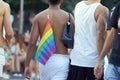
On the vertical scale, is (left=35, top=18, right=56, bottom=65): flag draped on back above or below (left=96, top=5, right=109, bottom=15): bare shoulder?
below

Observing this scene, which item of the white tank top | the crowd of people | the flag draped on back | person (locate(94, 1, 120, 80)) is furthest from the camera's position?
the flag draped on back

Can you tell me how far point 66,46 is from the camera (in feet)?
26.5

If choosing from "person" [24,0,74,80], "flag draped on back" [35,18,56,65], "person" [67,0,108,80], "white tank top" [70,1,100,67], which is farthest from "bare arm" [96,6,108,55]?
"flag draped on back" [35,18,56,65]

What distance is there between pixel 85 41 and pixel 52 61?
A: 0.74 m

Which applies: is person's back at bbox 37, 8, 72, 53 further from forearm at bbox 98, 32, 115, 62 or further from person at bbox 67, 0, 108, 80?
forearm at bbox 98, 32, 115, 62

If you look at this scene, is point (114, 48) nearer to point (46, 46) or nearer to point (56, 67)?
point (56, 67)

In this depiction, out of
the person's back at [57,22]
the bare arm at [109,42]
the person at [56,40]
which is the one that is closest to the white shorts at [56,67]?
the person at [56,40]

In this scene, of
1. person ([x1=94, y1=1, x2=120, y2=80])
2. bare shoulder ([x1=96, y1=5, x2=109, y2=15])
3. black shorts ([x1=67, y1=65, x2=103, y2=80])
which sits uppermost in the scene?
bare shoulder ([x1=96, y1=5, x2=109, y2=15])

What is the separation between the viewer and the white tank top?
24.7ft

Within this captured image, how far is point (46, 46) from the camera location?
27.0ft

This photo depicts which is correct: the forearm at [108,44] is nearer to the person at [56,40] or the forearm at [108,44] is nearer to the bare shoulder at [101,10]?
the bare shoulder at [101,10]

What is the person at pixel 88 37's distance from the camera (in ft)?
24.3

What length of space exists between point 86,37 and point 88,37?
0.03m

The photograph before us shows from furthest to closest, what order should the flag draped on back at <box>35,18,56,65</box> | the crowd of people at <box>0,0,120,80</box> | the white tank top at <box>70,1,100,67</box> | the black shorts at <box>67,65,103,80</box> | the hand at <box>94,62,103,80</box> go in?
1. the flag draped on back at <box>35,18,56,65</box>
2. the black shorts at <box>67,65,103,80</box>
3. the white tank top at <box>70,1,100,67</box>
4. the hand at <box>94,62,103,80</box>
5. the crowd of people at <box>0,0,120,80</box>
